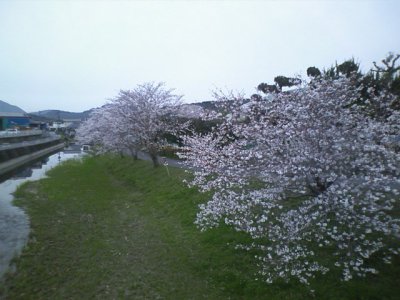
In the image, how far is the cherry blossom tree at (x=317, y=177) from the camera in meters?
5.69

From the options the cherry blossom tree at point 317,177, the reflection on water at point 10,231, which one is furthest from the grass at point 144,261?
the cherry blossom tree at point 317,177

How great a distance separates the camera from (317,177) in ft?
20.9

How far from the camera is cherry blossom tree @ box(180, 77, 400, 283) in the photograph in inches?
224

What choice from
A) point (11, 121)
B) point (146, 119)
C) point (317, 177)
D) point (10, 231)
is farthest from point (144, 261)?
point (11, 121)

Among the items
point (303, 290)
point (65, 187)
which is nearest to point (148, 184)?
point (65, 187)

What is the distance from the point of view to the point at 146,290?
7402mm

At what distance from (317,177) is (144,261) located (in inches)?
197

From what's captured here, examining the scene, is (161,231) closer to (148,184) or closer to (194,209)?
(194,209)

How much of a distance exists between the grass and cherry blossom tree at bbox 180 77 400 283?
0.43 meters

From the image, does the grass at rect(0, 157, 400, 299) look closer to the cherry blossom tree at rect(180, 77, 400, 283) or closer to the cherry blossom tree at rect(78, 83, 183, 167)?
the cherry blossom tree at rect(180, 77, 400, 283)

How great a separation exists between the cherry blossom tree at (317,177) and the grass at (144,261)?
0.43 metres

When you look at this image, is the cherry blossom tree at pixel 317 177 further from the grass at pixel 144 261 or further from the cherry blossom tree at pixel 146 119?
the cherry blossom tree at pixel 146 119

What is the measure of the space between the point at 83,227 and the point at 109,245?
2296mm

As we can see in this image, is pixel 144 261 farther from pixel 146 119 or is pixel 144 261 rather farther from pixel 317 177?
pixel 146 119
